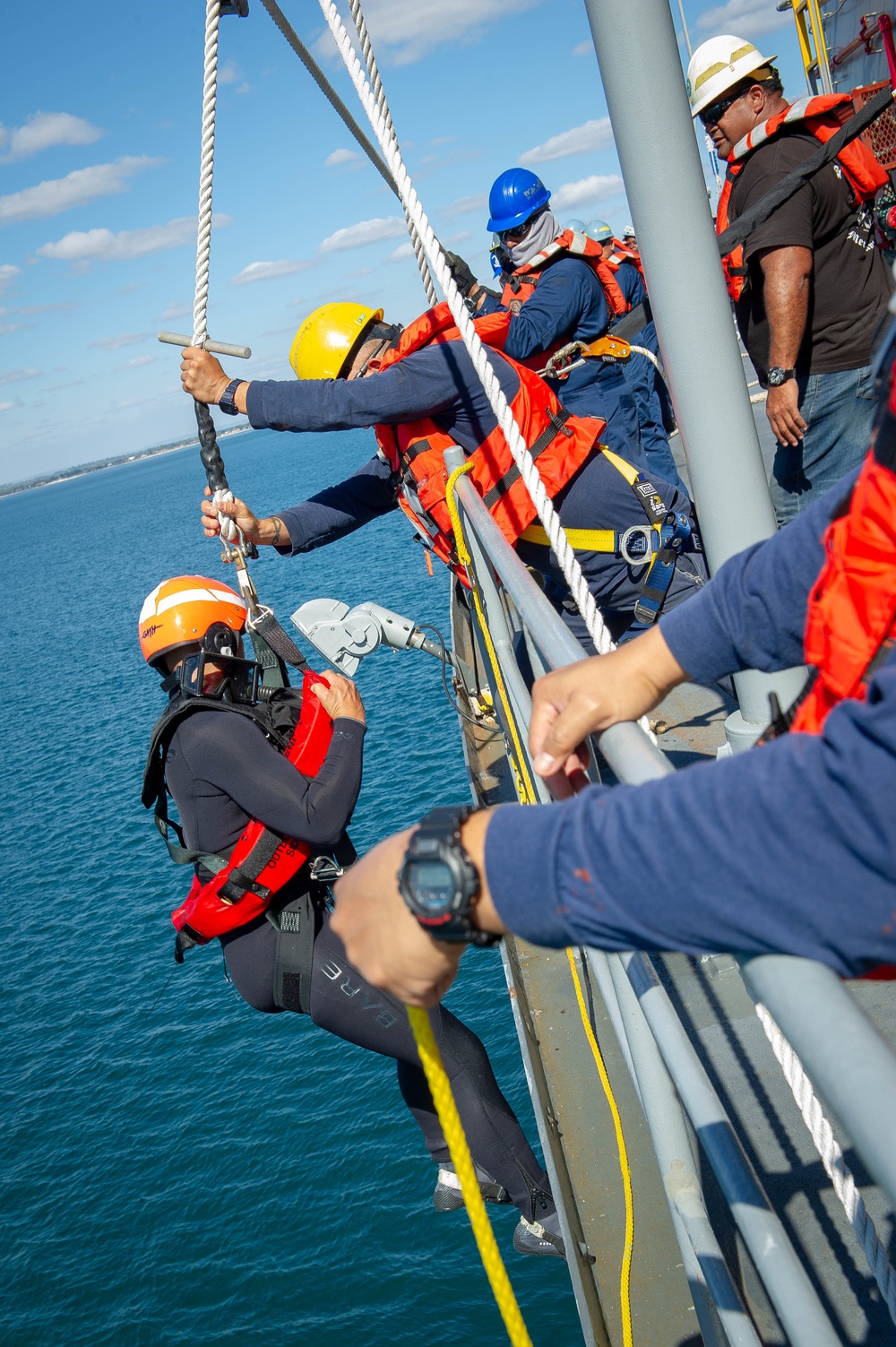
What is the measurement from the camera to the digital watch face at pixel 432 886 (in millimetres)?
1186

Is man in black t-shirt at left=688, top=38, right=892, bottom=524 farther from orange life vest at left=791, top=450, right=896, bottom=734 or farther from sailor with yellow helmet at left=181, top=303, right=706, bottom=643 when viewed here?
orange life vest at left=791, top=450, right=896, bottom=734

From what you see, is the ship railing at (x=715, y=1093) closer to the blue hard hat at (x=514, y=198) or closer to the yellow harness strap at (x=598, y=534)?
the yellow harness strap at (x=598, y=534)

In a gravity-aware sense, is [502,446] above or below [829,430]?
above

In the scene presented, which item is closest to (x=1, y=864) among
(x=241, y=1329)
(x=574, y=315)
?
(x=241, y=1329)

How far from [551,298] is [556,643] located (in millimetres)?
4325

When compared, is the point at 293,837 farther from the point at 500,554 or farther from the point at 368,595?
the point at 368,595

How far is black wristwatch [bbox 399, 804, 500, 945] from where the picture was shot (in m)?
1.19

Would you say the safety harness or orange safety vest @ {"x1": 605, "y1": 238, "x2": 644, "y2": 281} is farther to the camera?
orange safety vest @ {"x1": 605, "y1": 238, "x2": 644, "y2": 281}

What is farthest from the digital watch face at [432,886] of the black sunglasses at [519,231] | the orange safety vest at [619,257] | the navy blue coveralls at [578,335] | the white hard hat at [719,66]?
the orange safety vest at [619,257]

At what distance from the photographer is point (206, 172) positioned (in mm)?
3193

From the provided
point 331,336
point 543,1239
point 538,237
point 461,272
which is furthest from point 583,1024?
point 538,237

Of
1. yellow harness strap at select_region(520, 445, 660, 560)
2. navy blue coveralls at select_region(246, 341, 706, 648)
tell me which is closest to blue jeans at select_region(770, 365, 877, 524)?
navy blue coveralls at select_region(246, 341, 706, 648)

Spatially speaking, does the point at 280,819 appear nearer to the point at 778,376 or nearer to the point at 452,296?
the point at 452,296

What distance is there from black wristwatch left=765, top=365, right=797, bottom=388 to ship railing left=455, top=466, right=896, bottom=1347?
6.29 ft
